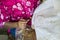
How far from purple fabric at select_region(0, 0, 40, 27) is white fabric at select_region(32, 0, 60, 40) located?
30cm

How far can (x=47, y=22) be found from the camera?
0.96 meters

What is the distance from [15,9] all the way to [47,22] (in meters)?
0.46

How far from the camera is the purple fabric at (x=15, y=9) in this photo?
1330 mm

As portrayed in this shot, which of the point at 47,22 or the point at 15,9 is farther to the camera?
the point at 15,9

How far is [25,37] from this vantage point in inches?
46.4

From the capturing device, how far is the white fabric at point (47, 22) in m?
0.90

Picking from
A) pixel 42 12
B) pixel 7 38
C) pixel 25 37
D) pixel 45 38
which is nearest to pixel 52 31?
pixel 45 38

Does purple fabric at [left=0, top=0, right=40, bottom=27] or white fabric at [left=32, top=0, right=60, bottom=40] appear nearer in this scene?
white fabric at [left=32, top=0, right=60, bottom=40]

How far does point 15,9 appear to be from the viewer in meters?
1.33

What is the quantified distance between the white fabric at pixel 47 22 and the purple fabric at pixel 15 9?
298 millimetres

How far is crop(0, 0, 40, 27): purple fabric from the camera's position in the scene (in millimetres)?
1330

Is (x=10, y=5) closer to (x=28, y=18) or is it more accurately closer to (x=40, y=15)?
(x=28, y=18)

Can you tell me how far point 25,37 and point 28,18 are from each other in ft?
0.77

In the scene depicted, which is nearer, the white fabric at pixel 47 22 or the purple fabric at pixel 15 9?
the white fabric at pixel 47 22
